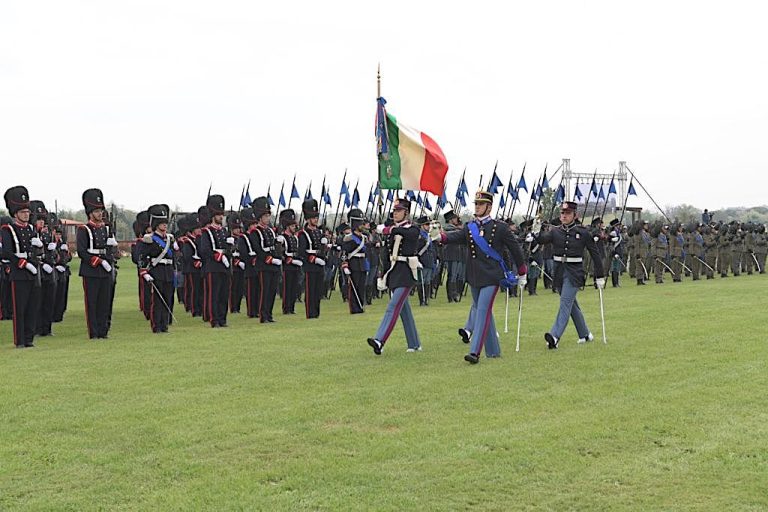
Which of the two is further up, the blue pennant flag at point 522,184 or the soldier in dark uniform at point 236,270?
the blue pennant flag at point 522,184

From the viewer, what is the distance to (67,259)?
59.1 feet

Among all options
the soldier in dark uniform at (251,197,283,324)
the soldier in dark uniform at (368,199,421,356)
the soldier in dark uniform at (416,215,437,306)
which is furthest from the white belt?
the soldier in dark uniform at (416,215,437,306)

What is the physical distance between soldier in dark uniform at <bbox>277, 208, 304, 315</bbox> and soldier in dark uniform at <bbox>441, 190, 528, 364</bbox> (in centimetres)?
695

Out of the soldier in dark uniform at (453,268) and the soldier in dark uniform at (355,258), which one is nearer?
the soldier in dark uniform at (355,258)

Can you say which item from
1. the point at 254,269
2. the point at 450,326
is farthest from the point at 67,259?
the point at 450,326

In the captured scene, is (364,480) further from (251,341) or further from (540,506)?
(251,341)

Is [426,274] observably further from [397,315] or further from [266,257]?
[397,315]

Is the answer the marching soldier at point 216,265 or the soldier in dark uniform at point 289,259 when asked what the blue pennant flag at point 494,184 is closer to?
the soldier in dark uniform at point 289,259

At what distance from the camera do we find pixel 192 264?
59.6 ft

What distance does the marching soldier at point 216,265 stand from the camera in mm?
16087

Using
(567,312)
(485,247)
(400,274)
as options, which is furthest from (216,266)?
(567,312)

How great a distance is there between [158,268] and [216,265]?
3.74ft

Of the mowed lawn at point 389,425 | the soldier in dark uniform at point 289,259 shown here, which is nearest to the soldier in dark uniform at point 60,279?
the soldier in dark uniform at point 289,259

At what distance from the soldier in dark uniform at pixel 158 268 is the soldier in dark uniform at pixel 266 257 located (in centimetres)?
197
